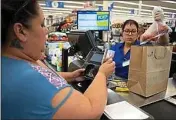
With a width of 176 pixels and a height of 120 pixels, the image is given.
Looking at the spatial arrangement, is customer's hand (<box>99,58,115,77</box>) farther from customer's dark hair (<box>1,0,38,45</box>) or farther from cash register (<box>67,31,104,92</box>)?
customer's dark hair (<box>1,0,38,45</box>)

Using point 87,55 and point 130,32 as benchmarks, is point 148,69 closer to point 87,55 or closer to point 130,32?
point 87,55

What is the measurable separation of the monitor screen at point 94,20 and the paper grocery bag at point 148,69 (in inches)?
102

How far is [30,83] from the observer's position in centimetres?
73

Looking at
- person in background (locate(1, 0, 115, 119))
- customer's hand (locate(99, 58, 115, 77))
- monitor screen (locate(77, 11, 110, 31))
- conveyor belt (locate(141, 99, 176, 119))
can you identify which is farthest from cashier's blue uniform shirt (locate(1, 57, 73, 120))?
monitor screen (locate(77, 11, 110, 31))

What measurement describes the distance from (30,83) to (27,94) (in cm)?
4

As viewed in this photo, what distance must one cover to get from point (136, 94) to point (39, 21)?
0.74 m

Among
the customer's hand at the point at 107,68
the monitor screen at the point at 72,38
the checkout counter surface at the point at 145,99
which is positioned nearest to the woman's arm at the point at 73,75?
the checkout counter surface at the point at 145,99

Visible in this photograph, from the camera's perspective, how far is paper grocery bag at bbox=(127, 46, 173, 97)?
43.4 inches

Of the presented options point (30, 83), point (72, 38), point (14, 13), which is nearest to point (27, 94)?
point (30, 83)

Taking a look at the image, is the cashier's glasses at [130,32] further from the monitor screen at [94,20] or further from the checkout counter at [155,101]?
the checkout counter at [155,101]

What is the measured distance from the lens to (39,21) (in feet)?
2.78

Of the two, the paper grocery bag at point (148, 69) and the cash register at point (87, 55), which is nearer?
the paper grocery bag at point (148, 69)

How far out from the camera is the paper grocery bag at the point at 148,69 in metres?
1.10

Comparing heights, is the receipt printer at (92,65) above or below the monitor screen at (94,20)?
below
